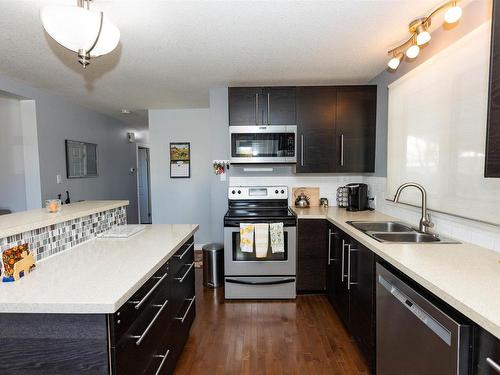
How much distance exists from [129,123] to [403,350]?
5.78 metres

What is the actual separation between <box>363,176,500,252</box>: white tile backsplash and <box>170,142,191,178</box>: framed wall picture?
2908 millimetres

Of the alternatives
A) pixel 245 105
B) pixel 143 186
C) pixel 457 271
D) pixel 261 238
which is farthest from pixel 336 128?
pixel 143 186

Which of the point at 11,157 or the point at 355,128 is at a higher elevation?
the point at 355,128

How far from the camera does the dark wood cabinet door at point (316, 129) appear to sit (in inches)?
114

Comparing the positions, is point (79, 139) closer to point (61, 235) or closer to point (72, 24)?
point (61, 235)

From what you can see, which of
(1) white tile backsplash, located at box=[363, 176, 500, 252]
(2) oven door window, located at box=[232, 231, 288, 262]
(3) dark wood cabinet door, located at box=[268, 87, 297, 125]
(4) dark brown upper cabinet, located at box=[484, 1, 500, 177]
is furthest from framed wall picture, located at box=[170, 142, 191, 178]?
(4) dark brown upper cabinet, located at box=[484, 1, 500, 177]

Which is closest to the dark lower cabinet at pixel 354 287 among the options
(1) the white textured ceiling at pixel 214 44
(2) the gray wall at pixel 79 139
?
(1) the white textured ceiling at pixel 214 44

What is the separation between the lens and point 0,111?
3.15 m

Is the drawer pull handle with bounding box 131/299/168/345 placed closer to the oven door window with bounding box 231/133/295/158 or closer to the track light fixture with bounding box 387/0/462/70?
the oven door window with bounding box 231/133/295/158

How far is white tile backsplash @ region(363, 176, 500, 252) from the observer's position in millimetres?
1443

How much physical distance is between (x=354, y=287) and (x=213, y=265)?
1.59m

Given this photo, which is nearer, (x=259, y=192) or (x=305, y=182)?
(x=259, y=192)

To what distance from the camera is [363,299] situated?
1775 millimetres

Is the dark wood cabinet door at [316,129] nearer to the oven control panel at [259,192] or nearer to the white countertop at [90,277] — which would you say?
the oven control panel at [259,192]
